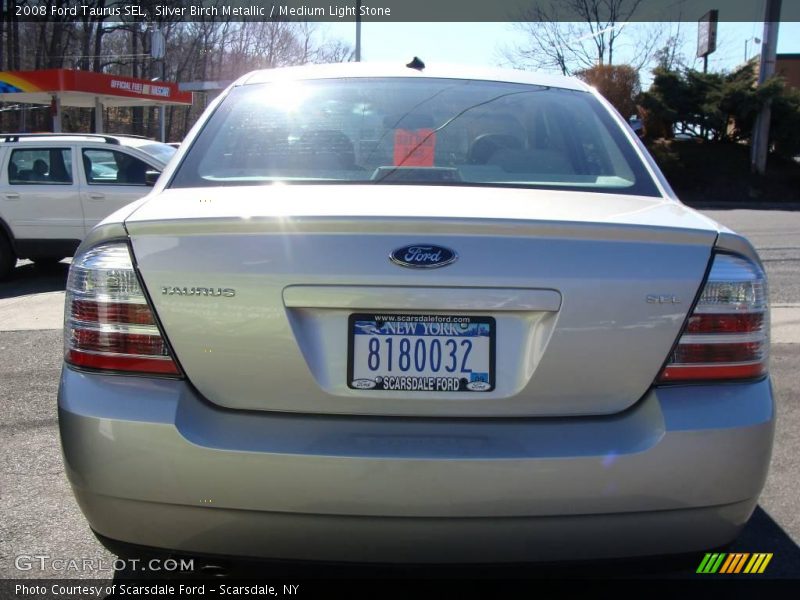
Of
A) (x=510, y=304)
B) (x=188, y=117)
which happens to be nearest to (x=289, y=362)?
(x=510, y=304)

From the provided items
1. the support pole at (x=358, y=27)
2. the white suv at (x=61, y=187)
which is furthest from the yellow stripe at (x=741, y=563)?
the support pole at (x=358, y=27)

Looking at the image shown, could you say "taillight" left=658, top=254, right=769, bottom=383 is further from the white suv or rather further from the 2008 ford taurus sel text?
the white suv

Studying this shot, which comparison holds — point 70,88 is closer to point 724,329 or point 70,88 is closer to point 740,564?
point 740,564

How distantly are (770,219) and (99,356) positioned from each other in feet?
59.4

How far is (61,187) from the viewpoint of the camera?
9.91 m

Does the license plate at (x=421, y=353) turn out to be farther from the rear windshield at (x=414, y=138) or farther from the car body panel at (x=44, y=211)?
the car body panel at (x=44, y=211)

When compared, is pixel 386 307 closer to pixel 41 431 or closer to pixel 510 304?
pixel 510 304

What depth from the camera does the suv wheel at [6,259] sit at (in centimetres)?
958

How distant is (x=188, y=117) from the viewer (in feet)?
152
